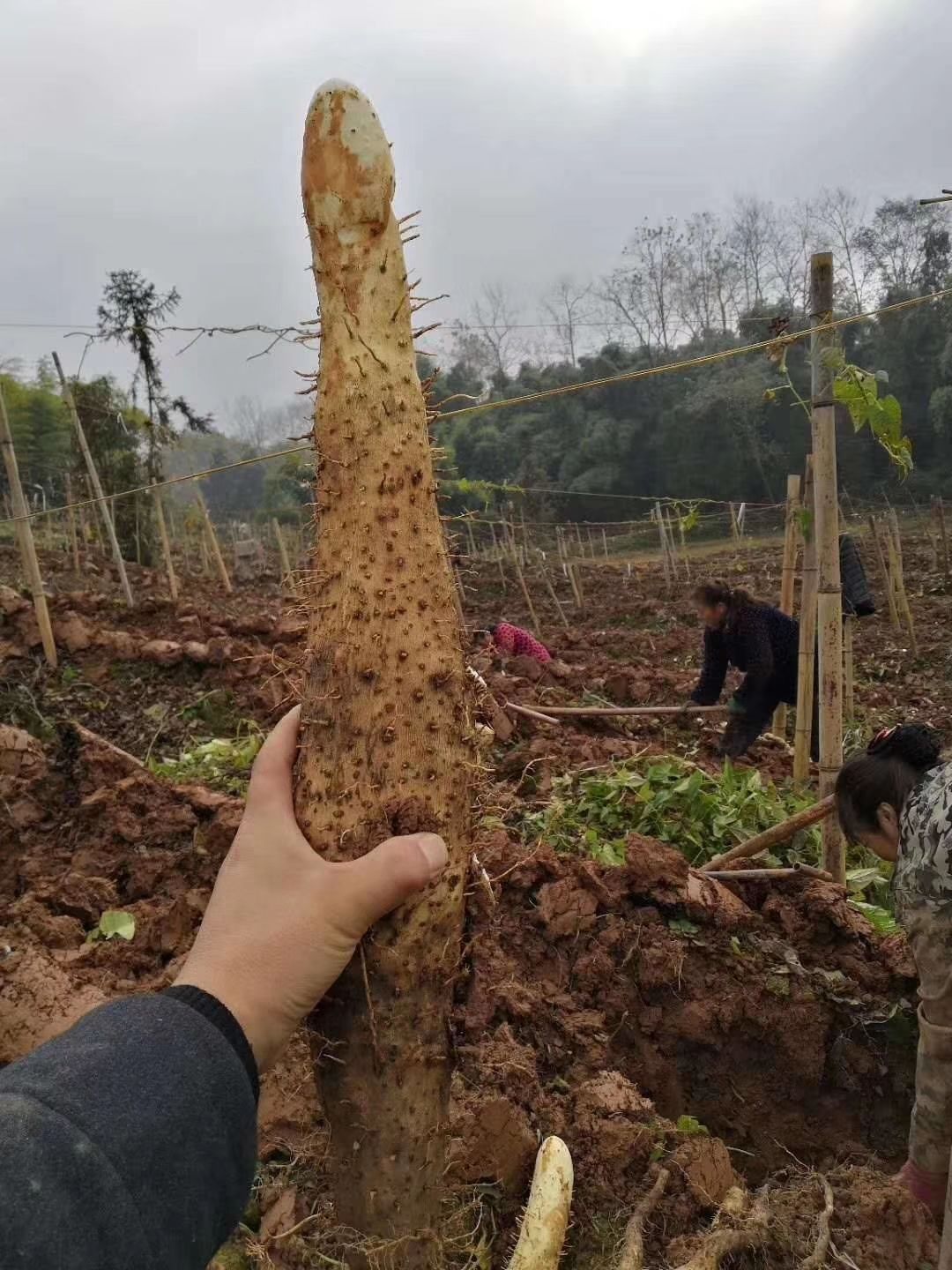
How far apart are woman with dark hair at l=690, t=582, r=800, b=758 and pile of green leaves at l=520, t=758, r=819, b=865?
1130 mm

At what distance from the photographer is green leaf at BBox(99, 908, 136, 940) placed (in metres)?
3.60

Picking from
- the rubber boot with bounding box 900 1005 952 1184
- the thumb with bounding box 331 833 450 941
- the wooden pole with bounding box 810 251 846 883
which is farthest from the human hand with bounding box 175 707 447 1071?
the wooden pole with bounding box 810 251 846 883

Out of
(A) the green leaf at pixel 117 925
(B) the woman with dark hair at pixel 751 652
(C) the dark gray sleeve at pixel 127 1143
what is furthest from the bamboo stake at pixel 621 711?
(C) the dark gray sleeve at pixel 127 1143

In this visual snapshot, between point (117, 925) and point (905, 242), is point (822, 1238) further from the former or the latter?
point (905, 242)

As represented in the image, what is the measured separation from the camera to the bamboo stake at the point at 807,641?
3.95 metres

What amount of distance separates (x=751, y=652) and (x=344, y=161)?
4.80 meters

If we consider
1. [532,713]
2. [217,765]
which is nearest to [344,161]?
[532,713]

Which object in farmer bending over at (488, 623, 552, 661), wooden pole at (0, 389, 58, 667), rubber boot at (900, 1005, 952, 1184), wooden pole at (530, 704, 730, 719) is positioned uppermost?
wooden pole at (0, 389, 58, 667)

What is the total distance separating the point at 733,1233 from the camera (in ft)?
6.56

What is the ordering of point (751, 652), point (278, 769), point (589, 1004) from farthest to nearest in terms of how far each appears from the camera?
point (751, 652), point (589, 1004), point (278, 769)

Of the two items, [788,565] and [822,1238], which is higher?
[788,565]

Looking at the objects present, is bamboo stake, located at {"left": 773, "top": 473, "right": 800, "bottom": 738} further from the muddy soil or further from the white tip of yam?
the white tip of yam

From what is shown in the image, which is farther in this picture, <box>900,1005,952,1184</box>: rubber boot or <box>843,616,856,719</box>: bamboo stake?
→ <box>843,616,856,719</box>: bamboo stake

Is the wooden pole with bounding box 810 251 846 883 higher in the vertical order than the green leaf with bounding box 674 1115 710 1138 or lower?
higher
